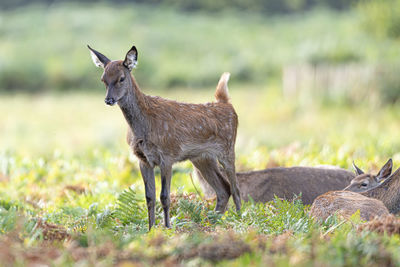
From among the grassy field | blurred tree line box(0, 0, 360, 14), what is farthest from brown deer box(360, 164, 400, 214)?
blurred tree line box(0, 0, 360, 14)

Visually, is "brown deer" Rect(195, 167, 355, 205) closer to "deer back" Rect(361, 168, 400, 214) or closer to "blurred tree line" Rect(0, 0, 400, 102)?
"deer back" Rect(361, 168, 400, 214)

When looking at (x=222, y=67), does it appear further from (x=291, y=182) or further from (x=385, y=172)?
(x=385, y=172)

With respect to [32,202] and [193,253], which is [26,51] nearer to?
[32,202]

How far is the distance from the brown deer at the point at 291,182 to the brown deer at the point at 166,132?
19.6 inches

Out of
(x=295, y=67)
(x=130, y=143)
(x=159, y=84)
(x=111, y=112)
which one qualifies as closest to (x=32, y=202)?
(x=130, y=143)

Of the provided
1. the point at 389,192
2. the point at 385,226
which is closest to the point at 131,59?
the point at 385,226

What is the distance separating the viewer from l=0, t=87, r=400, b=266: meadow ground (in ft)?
16.2

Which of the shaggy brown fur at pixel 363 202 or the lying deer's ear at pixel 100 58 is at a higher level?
the lying deer's ear at pixel 100 58

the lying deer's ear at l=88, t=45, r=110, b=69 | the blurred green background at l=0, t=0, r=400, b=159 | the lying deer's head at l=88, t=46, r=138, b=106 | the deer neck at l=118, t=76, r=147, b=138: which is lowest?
the blurred green background at l=0, t=0, r=400, b=159

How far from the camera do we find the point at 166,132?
295 inches

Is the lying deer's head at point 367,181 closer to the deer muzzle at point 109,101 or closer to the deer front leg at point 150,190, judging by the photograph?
the deer front leg at point 150,190

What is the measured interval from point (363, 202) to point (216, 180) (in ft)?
7.40

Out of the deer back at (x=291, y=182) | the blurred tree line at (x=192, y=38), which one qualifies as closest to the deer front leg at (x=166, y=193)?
the deer back at (x=291, y=182)

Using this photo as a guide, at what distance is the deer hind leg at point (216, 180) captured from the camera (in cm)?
845
